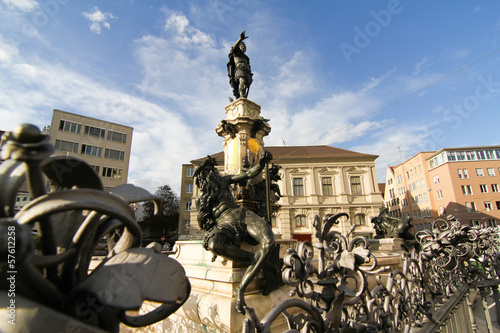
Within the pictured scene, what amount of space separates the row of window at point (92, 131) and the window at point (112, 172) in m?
4.14

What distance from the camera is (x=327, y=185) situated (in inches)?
1128

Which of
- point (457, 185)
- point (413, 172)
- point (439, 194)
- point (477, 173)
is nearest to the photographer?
point (457, 185)

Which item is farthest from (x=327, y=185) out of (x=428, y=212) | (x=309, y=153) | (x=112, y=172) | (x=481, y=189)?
(x=112, y=172)

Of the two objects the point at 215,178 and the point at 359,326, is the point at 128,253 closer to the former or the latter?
the point at 359,326

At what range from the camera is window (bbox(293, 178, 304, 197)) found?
92.9 ft

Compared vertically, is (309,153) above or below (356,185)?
above

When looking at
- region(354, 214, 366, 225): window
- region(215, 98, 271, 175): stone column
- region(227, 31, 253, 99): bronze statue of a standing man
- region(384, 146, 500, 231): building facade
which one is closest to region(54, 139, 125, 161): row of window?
region(354, 214, 366, 225): window

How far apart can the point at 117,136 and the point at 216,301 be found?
3619 cm

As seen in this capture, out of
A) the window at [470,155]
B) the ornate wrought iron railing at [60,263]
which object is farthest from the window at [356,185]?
the ornate wrought iron railing at [60,263]

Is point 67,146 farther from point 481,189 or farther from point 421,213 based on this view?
point 481,189

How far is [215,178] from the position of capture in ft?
12.3

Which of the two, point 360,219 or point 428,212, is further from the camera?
point 428,212

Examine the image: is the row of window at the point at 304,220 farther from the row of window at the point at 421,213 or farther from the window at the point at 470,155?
the window at the point at 470,155

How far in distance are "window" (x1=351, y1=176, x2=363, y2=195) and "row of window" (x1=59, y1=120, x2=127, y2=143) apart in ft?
97.8
